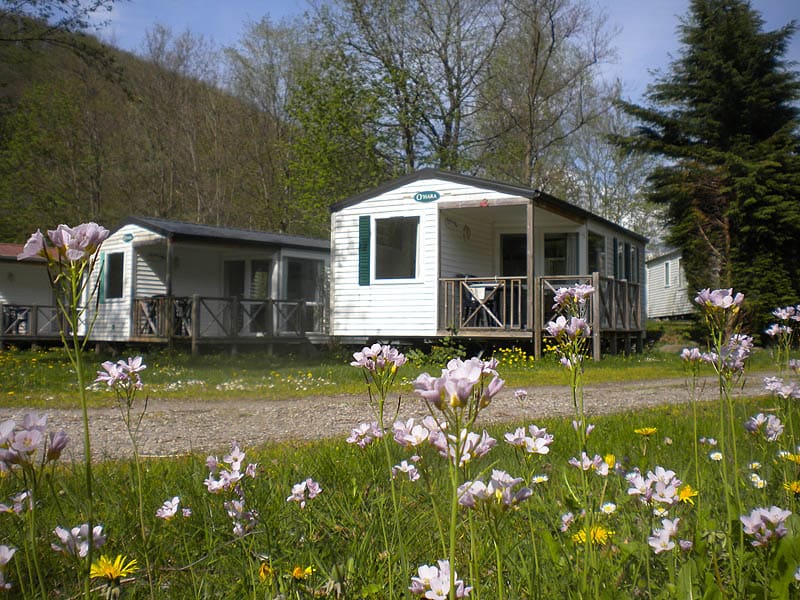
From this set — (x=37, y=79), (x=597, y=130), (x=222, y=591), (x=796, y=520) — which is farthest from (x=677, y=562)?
(x=37, y=79)

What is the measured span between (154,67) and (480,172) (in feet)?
58.5

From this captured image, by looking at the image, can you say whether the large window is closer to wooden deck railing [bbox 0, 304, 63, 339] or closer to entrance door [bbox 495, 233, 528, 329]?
entrance door [bbox 495, 233, 528, 329]

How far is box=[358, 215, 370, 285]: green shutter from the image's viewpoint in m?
16.1

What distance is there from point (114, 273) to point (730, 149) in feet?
63.4

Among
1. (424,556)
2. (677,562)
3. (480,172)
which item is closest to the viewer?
(677,562)

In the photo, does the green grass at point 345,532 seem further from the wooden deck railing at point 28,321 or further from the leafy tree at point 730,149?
the wooden deck railing at point 28,321

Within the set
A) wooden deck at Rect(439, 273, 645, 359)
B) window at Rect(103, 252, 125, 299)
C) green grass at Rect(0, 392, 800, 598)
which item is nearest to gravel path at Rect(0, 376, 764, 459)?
green grass at Rect(0, 392, 800, 598)

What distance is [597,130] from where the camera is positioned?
3366 centimetres

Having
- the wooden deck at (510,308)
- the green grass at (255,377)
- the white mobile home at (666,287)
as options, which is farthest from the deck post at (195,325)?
the white mobile home at (666,287)

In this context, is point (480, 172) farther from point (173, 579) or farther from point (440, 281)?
point (173, 579)

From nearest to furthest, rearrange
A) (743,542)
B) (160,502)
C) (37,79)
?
(743,542), (160,502), (37,79)

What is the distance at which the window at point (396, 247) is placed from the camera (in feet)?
52.3

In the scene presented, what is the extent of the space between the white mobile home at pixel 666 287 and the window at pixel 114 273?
24.2 metres

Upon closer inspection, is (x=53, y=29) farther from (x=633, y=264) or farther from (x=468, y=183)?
(x=633, y=264)
